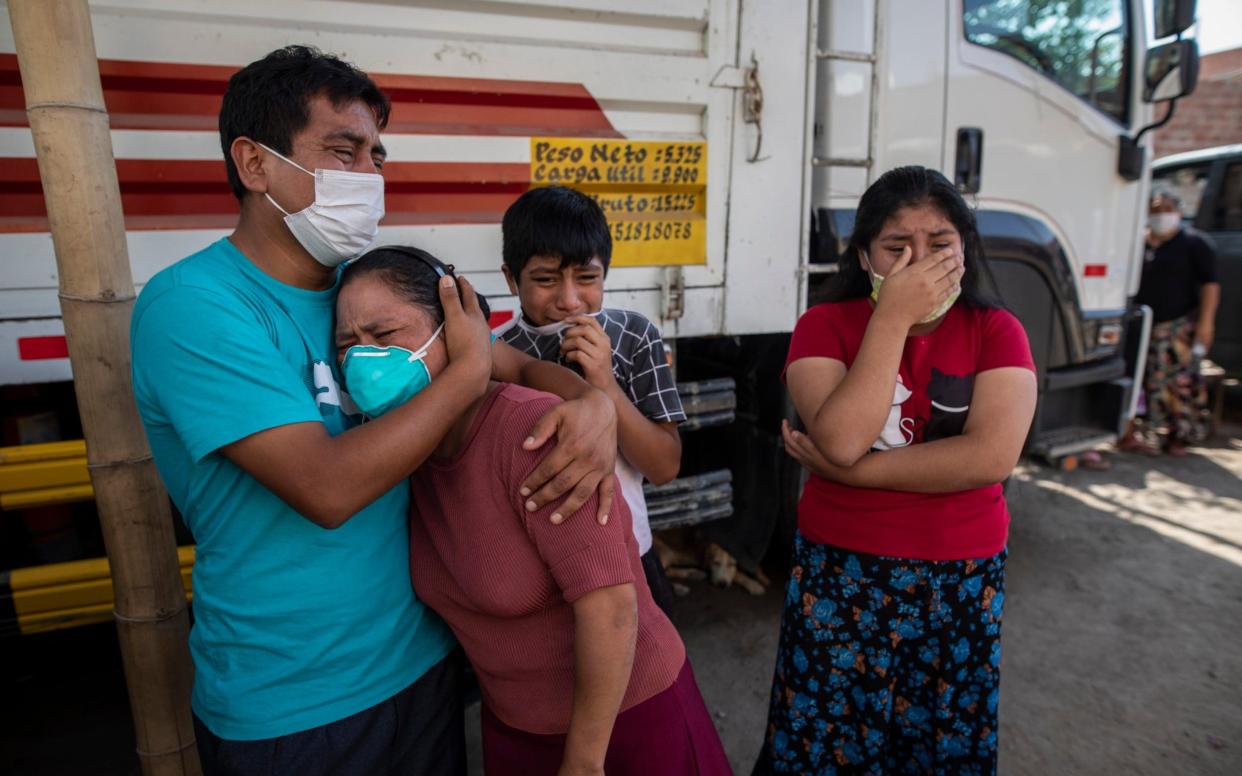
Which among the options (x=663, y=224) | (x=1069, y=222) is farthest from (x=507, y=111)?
(x=1069, y=222)

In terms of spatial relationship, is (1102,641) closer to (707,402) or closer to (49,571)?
(707,402)

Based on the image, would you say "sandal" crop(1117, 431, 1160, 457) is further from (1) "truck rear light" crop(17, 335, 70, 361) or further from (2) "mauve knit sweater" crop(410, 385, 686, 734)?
(1) "truck rear light" crop(17, 335, 70, 361)

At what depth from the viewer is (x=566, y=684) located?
1185 millimetres

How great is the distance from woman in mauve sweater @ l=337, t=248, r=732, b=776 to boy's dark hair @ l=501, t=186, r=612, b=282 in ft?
1.27

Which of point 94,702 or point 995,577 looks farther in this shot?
point 94,702

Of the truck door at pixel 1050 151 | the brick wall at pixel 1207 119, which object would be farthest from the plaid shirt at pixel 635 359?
the brick wall at pixel 1207 119

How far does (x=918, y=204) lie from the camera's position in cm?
167

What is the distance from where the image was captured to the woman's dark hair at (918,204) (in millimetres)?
1684

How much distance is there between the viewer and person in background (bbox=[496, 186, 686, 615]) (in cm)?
161

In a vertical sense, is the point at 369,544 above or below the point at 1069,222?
below

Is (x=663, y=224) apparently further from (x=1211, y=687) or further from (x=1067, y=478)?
(x=1067, y=478)

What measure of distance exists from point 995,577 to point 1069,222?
256 centimetres

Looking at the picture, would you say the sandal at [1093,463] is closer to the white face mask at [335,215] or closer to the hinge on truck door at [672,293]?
the hinge on truck door at [672,293]

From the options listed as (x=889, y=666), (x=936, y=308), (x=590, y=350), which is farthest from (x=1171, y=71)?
(x=590, y=350)
